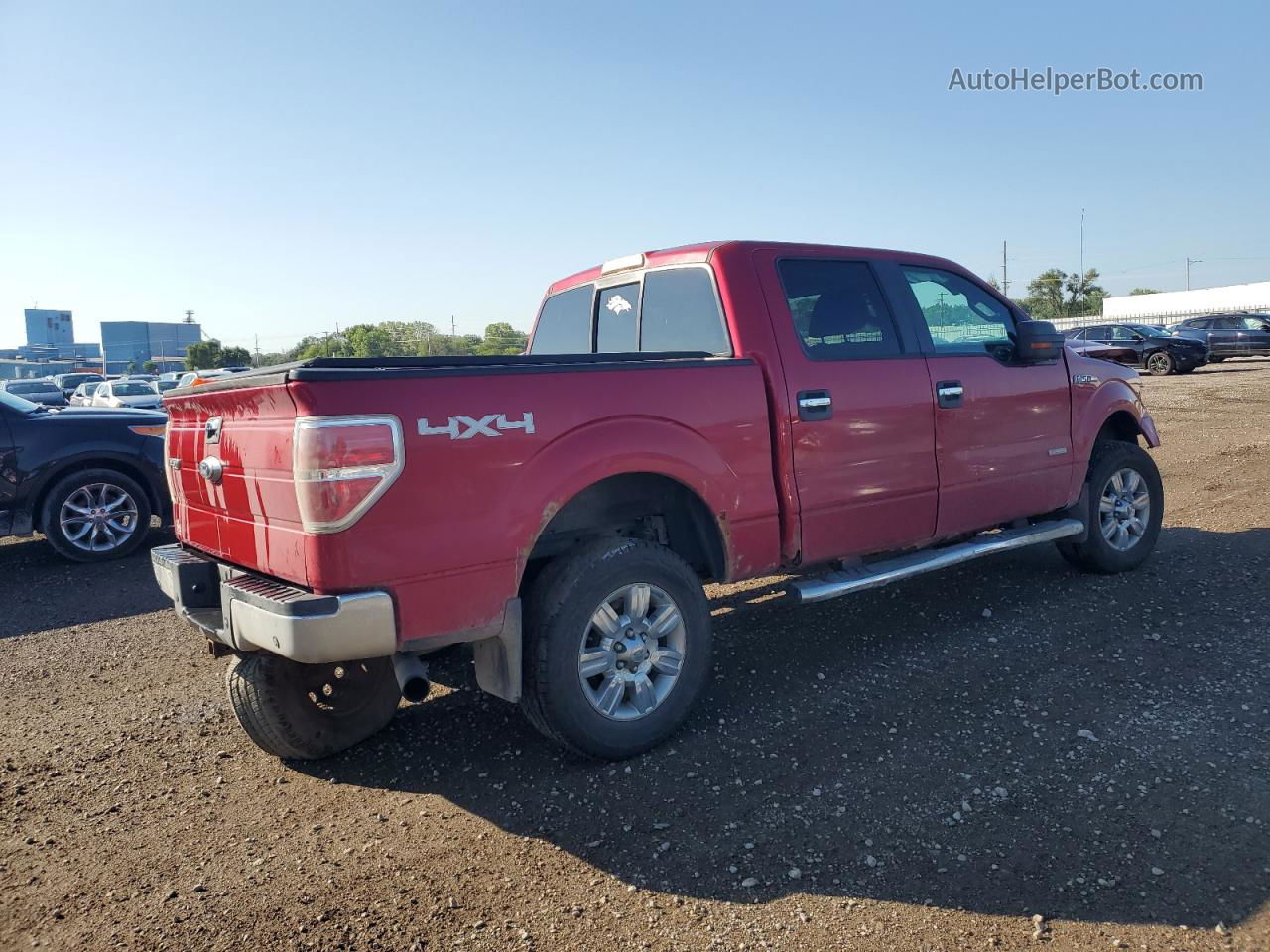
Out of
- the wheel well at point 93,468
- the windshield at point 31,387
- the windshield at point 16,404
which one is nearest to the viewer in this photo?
the wheel well at point 93,468

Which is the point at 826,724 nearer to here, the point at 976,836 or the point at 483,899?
the point at 976,836

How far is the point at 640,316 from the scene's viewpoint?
16.2 ft

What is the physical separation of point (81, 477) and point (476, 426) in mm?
6187

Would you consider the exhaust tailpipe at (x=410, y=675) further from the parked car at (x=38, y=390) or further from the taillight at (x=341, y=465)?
the parked car at (x=38, y=390)

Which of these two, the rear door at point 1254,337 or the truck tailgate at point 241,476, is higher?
the rear door at point 1254,337

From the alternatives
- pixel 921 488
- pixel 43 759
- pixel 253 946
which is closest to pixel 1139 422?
pixel 921 488

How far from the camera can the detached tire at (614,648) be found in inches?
139

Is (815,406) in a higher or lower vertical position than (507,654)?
higher

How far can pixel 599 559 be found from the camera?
3.64 m

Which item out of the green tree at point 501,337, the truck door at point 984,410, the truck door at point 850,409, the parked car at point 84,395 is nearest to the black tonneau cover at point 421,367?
the truck door at point 850,409

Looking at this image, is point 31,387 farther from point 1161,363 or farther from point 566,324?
point 1161,363

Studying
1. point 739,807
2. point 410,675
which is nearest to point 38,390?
point 410,675

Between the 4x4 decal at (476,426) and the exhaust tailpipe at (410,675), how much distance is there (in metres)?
0.82

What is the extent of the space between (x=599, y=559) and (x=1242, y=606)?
401cm
